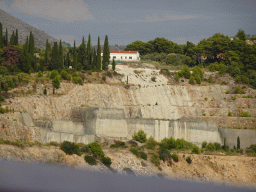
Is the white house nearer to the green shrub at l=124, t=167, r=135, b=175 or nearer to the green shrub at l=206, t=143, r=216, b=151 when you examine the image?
the green shrub at l=206, t=143, r=216, b=151

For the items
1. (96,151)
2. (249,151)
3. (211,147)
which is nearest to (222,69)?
(249,151)

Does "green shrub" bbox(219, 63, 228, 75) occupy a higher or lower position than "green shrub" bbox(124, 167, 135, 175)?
higher

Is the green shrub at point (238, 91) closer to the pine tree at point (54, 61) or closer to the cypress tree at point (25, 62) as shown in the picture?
the pine tree at point (54, 61)

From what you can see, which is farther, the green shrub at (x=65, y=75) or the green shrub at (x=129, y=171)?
the green shrub at (x=65, y=75)

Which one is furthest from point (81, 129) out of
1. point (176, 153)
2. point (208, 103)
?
point (208, 103)

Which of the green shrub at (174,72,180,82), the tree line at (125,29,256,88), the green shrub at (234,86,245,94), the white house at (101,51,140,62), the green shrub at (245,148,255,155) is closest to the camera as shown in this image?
the green shrub at (245,148,255,155)

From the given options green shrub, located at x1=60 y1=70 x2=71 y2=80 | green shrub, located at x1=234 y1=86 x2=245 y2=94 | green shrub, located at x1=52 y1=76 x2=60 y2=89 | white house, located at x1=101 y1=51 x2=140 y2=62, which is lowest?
green shrub, located at x1=234 y1=86 x2=245 y2=94

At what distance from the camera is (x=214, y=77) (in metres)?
61.9

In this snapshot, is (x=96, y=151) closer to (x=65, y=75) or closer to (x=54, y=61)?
(x=65, y=75)

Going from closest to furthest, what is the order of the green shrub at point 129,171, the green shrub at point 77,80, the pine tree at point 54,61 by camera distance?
the green shrub at point 129,171, the green shrub at point 77,80, the pine tree at point 54,61

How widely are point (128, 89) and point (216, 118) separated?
1226 cm

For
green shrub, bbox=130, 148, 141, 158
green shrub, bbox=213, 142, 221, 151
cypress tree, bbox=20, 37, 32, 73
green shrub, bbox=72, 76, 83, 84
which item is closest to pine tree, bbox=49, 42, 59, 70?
cypress tree, bbox=20, 37, 32, 73

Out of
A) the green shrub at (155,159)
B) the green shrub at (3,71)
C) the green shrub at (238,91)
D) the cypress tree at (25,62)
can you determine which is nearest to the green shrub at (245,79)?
the green shrub at (238,91)

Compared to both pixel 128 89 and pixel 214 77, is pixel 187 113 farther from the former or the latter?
pixel 214 77
